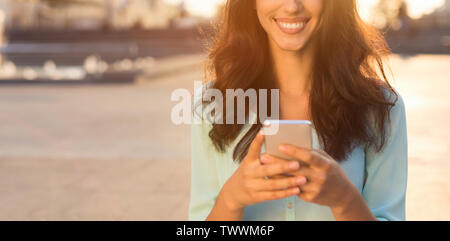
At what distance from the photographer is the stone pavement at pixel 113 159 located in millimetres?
4602

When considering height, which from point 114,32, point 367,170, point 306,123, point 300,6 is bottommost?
point 367,170

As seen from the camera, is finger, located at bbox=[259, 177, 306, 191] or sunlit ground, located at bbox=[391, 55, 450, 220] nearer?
finger, located at bbox=[259, 177, 306, 191]

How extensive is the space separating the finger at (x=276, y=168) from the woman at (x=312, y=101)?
0.92 feet

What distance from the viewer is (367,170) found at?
1.73m

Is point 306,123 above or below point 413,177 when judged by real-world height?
above

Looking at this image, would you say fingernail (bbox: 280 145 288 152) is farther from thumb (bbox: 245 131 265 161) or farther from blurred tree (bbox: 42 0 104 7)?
blurred tree (bbox: 42 0 104 7)

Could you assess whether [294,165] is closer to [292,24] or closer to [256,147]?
[256,147]

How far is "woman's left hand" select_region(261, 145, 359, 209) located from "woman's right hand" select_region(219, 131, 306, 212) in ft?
0.06

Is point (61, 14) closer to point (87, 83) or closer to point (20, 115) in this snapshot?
point (87, 83)

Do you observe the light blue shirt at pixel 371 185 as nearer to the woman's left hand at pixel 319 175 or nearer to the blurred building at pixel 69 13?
the woman's left hand at pixel 319 175

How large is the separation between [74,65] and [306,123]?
79.2 feet

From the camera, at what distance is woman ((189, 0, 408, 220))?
5.51 ft

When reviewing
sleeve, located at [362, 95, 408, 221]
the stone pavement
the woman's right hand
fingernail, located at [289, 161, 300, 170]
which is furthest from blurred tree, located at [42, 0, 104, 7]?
fingernail, located at [289, 161, 300, 170]

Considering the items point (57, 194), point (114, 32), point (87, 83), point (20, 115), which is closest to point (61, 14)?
point (114, 32)
